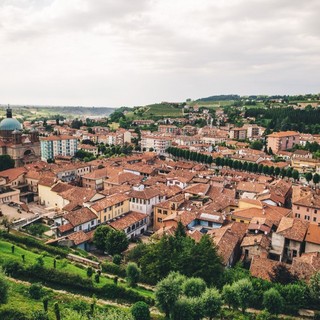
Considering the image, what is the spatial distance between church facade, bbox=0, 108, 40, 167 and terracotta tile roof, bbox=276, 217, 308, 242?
50.6m

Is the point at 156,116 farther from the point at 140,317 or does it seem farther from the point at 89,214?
the point at 140,317

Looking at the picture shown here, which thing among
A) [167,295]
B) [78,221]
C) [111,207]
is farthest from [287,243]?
[78,221]

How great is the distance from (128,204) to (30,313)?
2347 cm

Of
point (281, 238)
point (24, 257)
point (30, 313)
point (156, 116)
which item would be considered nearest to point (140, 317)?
point (30, 313)

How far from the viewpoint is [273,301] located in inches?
824

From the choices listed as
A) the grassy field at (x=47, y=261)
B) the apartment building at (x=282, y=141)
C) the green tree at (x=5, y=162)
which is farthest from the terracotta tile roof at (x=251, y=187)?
the apartment building at (x=282, y=141)

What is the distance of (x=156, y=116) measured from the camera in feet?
499

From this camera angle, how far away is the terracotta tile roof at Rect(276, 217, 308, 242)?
29859 mm

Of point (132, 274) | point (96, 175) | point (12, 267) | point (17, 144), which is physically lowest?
→ point (132, 274)

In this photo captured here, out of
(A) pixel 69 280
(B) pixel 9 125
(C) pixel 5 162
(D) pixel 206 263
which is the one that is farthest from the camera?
(B) pixel 9 125

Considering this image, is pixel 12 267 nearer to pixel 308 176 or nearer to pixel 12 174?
pixel 12 174

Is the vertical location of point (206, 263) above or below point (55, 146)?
below

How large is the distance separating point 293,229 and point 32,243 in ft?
76.8

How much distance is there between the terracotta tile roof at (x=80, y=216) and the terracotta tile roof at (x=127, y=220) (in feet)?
7.62
